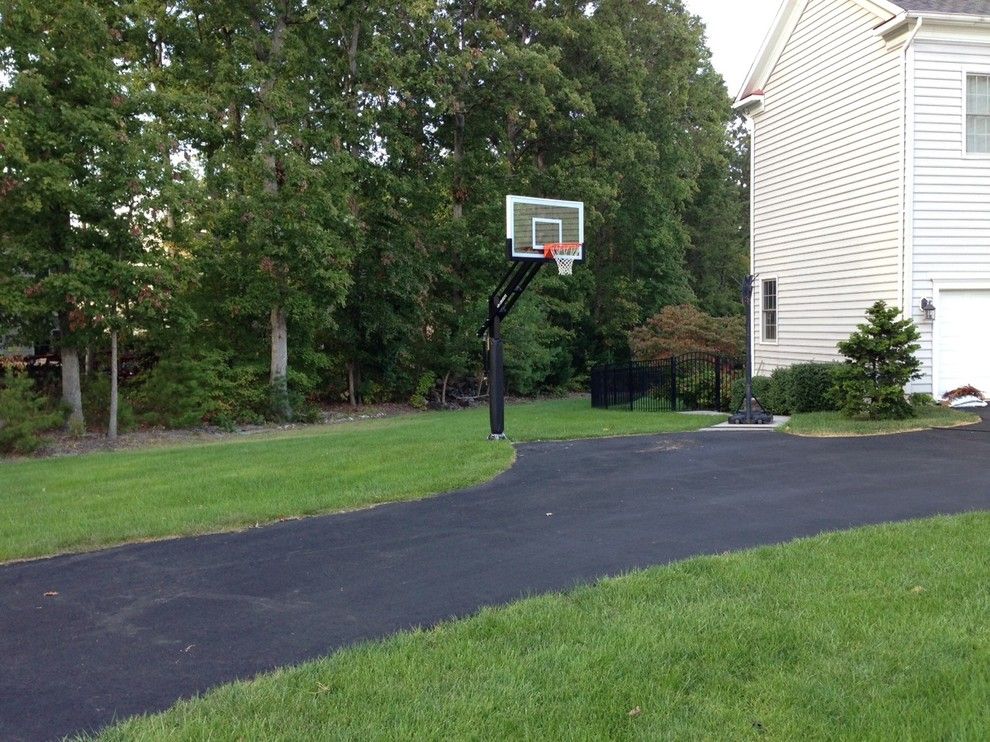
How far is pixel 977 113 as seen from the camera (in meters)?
14.9

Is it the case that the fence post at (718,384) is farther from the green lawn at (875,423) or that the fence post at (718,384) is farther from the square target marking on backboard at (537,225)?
the square target marking on backboard at (537,225)

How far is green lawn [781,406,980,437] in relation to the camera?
12617mm

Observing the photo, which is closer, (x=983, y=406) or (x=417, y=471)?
(x=417, y=471)

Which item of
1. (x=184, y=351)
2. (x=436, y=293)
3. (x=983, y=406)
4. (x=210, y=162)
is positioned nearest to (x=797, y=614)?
(x=983, y=406)

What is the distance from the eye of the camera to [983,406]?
14.4 meters

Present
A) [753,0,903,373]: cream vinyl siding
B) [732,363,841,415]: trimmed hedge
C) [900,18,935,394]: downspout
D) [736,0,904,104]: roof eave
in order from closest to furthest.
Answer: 1. [900,18,935,394]: downspout
2. [753,0,903,373]: cream vinyl siding
3. [732,363,841,415]: trimmed hedge
4. [736,0,904,104]: roof eave

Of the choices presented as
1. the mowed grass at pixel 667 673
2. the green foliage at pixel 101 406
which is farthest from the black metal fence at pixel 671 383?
the mowed grass at pixel 667 673

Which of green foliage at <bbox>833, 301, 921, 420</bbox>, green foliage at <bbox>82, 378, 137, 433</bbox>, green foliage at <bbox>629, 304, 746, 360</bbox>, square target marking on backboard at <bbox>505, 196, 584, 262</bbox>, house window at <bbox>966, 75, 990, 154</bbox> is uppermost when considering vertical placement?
house window at <bbox>966, 75, 990, 154</bbox>

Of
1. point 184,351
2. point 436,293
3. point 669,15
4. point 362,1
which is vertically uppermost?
point 669,15

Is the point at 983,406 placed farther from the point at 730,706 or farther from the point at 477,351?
the point at 477,351

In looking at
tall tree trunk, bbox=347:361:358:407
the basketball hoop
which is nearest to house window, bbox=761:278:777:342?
the basketball hoop

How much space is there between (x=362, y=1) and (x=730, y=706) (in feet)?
80.0

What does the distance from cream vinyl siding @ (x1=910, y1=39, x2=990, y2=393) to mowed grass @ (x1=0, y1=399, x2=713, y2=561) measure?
15.6 ft

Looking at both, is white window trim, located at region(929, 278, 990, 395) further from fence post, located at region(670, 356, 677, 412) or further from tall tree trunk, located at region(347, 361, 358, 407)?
tall tree trunk, located at region(347, 361, 358, 407)
